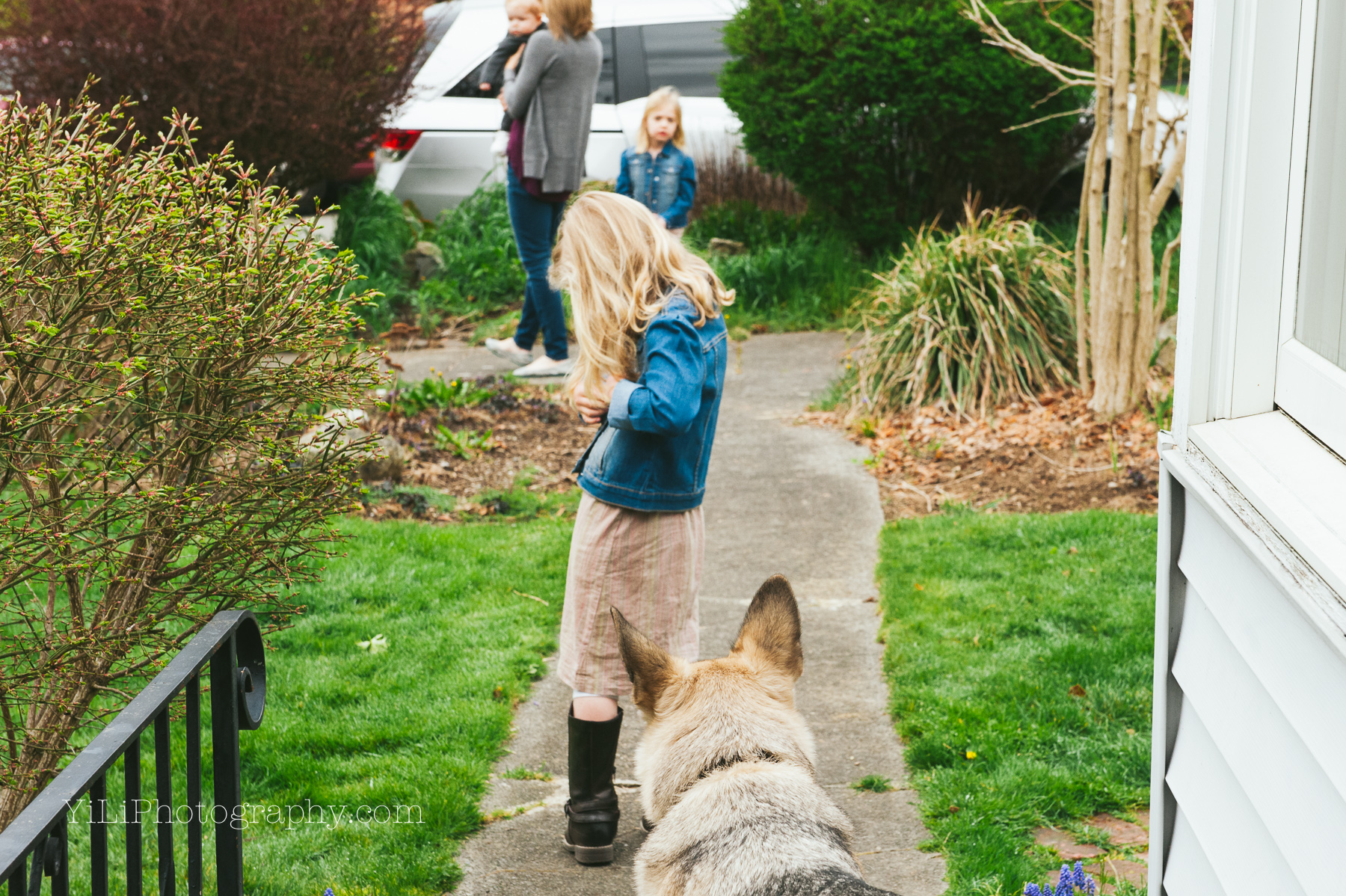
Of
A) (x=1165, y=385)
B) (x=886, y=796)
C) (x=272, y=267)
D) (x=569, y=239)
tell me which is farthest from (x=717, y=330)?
(x=1165, y=385)

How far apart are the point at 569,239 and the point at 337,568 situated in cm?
258

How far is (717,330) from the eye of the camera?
10.5 ft

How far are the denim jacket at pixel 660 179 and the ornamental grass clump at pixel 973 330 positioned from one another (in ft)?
5.41

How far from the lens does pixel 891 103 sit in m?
9.26

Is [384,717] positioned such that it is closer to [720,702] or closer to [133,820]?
[720,702]

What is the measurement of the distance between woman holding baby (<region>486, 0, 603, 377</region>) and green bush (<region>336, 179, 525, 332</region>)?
2570 mm

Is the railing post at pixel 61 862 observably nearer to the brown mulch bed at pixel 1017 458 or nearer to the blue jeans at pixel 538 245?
the brown mulch bed at pixel 1017 458

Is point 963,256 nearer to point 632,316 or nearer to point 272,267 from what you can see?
point 632,316

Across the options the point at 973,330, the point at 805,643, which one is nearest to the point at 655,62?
the point at 973,330

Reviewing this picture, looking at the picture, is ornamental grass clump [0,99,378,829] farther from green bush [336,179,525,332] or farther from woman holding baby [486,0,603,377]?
green bush [336,179,525,332]

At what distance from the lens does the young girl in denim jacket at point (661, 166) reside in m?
7.92

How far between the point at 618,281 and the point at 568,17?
4.77 meters

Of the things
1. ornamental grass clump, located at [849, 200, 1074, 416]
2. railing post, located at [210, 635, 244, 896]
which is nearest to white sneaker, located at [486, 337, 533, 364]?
ornamental grass clump, located at [849, 200, 1074, 416]

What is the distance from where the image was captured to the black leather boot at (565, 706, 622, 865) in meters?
3.21
